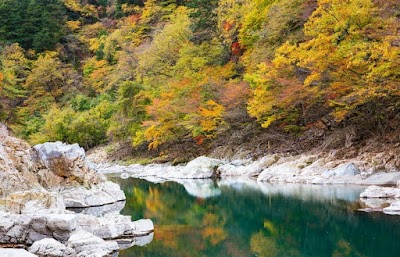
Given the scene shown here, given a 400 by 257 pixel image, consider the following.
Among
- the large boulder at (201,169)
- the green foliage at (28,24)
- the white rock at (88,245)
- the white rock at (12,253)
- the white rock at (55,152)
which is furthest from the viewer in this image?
the green foliage at (28,24)

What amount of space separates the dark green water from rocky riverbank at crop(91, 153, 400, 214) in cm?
91

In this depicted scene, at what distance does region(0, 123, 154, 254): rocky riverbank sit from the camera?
9.33 meters

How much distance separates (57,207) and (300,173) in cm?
1097

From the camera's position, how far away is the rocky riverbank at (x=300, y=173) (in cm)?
1547

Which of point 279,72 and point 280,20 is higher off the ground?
point 280,20

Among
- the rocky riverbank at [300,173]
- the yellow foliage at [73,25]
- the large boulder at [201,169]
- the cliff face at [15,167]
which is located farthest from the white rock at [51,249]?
the yellow foliage at [73,25]

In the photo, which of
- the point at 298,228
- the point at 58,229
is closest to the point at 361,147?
the point at 298,228

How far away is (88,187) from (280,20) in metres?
14.0

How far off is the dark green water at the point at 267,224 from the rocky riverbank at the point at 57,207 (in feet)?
2.22

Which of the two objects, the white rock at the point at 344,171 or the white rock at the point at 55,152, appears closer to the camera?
the white rock at the point at 55,152

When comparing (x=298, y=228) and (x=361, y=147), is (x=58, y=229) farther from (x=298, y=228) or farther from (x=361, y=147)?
(x=361, y=147)

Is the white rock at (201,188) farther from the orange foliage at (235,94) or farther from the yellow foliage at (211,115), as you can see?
the orange foliage at (235,94)

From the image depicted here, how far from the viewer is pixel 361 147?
20516 millimetres

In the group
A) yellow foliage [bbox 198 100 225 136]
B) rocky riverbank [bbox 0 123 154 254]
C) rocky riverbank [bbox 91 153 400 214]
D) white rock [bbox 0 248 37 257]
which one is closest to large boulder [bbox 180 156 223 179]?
rocky riverbank [bbox 91 153 400 214]
